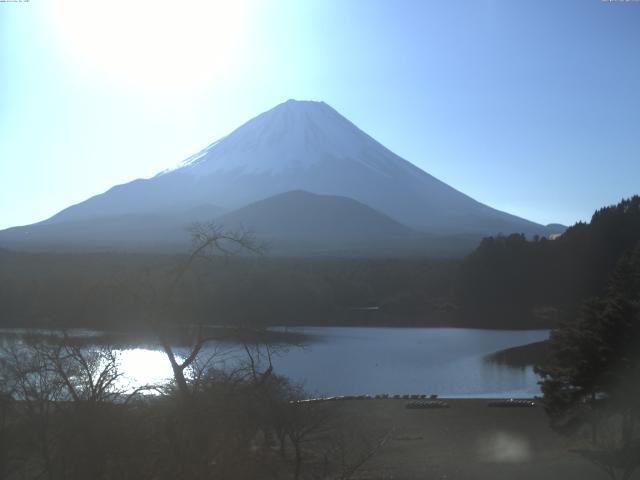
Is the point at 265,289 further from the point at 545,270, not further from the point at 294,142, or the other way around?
the point at 294,142

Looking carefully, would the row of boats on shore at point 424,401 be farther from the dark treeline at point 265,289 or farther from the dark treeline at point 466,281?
the dark treeline at point 466,281

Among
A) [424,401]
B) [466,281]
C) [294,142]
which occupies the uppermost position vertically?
[294,142]

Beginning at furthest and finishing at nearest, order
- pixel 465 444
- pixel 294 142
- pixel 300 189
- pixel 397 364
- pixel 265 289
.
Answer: pixel 294 142 → pixel 300 189 → pixel 265 289 → pixel 397 364 → pixel 465 444

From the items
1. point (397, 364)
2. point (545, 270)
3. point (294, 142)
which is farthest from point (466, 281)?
point (294, 142)

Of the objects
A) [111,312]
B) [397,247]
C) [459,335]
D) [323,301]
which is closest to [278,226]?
→ [397,247]

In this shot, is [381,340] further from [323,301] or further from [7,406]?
[7,406]

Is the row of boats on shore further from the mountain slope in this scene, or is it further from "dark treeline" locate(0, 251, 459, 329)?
the mountain slope
